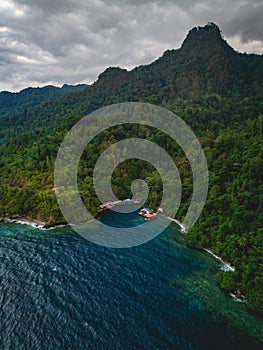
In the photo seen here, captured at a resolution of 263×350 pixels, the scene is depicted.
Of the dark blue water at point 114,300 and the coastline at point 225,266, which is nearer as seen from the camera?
the dark blue water at point 114,300

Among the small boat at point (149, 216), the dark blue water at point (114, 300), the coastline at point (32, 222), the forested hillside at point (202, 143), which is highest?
the forested hillside at point (202, 143)

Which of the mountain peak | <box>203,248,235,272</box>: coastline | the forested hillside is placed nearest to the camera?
<box>203,248,235,272</box>: coastline

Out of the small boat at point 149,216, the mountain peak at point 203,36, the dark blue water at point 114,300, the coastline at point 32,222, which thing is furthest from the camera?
the mountain peak at point 203,36

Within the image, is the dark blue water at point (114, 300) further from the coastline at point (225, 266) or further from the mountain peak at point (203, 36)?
the mountain peak at point (203, 36)

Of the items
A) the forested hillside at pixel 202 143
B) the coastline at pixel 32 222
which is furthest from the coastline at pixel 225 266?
the coastline at pixel 32 222

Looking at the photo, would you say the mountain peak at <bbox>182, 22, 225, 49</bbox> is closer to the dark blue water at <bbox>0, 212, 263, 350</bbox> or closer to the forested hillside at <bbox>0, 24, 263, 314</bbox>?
the forested hillside at <bbox>0, 24, 263, 314</bbox>

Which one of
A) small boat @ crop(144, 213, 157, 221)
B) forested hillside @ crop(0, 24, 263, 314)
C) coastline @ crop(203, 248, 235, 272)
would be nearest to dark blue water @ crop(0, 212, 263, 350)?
coastline @ crop(203, 248, 235, 272)
